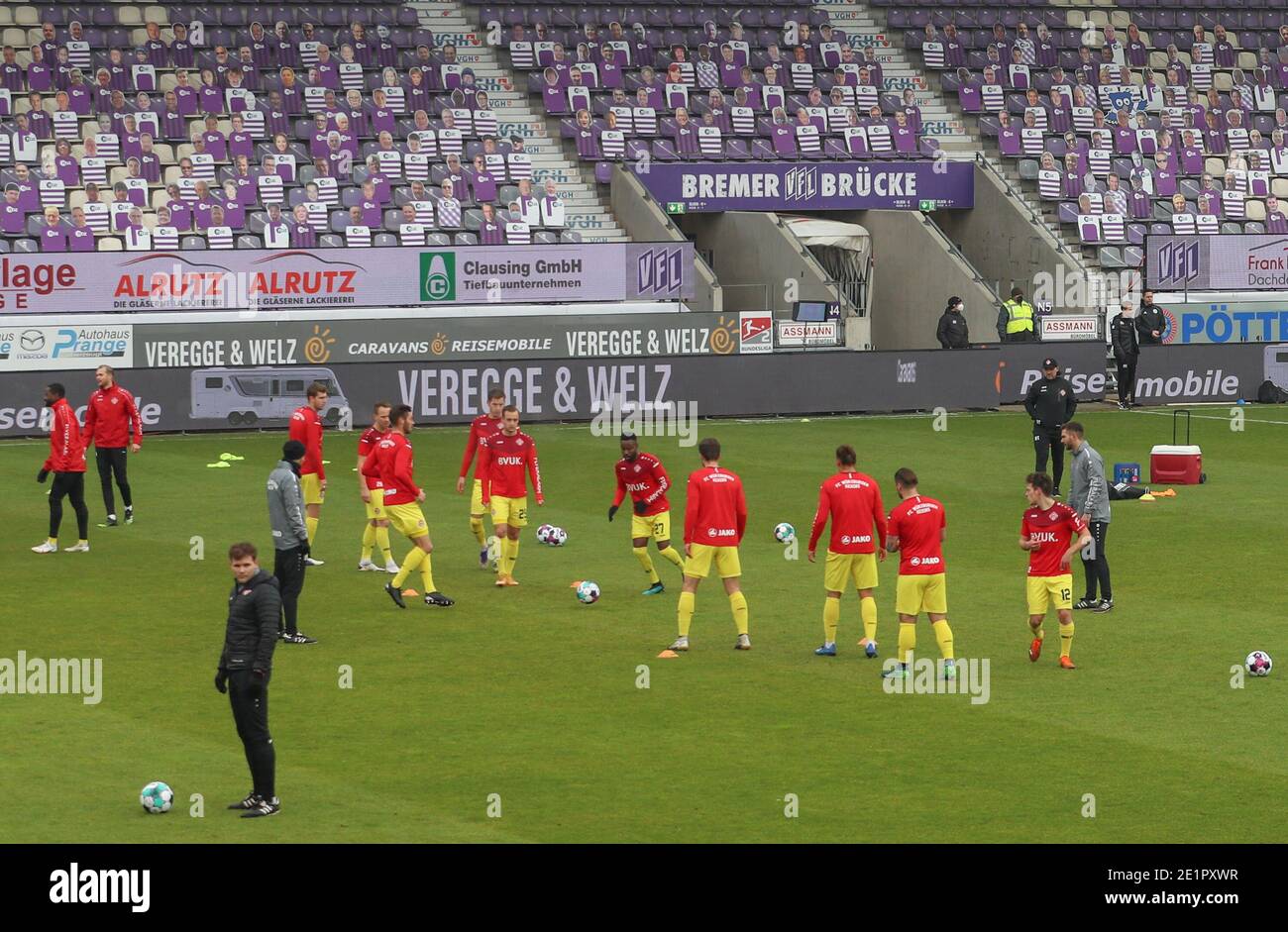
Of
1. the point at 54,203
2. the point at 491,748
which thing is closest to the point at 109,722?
the point at 491,748

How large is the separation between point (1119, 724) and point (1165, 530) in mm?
11264

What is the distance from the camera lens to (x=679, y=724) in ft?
52.2

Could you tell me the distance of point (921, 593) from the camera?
17.6 metres

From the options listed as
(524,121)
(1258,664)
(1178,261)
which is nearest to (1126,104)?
(1178,261)

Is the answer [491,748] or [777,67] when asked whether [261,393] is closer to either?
[777,67]

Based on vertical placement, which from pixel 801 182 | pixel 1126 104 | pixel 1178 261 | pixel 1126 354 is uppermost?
pixel 1126 104

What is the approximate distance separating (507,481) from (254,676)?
30.9 feet

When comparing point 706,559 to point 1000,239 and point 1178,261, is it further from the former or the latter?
point 1000,239

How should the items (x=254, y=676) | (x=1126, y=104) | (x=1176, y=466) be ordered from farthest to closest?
(x=1126, y=104) < (x=1176, y=466) < (x=254, y=676)

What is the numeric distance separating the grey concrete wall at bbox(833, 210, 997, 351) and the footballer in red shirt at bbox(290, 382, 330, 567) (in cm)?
2694

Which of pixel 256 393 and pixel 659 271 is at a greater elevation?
pixel 659 271

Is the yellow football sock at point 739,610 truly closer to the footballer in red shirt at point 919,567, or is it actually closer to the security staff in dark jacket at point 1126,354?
the footballer in red shirt at point 919,567

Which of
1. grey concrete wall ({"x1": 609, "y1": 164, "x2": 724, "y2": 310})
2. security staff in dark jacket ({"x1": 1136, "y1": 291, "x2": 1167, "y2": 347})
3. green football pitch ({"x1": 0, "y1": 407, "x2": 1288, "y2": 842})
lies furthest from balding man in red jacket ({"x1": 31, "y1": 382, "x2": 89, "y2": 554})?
security staff in dark jacket ({"x1": 1136, "y1": 291, "x2": 1167, "y2": 347})

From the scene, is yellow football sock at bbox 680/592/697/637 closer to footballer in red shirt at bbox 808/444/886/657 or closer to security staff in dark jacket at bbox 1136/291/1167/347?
footballer in red shirt at bbox 808/444/886/657
